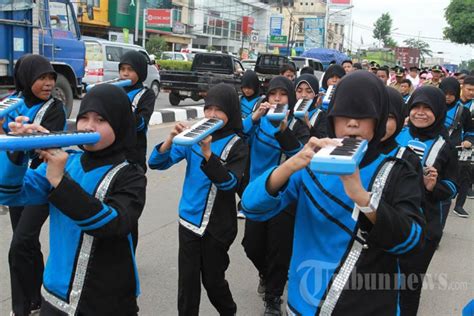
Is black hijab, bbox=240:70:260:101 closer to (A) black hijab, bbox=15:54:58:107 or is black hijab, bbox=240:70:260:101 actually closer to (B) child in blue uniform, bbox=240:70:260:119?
(B) child in blue uniform, bbox=240:70:260:119

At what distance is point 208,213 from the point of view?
9.70 feet

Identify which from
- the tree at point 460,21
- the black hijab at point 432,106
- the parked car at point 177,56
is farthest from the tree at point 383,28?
the black hijab at point 432,106

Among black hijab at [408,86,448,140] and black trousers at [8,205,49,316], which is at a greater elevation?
black hijab at [408,86,448,140]

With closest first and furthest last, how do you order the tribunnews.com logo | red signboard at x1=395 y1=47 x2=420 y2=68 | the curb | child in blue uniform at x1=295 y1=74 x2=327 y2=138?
the tribunnews.com logo
child in blue uniform at x1=295 y1=74 x2=327 y2=138
the curb
red signboard at x1=395 y1=47 x2=420 y2=68

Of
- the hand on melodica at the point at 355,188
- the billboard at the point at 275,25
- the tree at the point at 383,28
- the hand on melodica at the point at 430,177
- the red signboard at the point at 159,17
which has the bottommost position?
the hand on melodica at the point at 430,177

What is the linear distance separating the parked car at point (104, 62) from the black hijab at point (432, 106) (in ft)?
39.1

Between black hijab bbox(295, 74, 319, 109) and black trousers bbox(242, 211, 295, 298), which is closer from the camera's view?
black trousers bbox(242, 211, 295, 298)

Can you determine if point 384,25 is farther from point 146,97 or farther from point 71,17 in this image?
point 146,97

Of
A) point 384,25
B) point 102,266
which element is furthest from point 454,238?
point 384,25

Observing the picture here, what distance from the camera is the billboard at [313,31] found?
4678 centimetres

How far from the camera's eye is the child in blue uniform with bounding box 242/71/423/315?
5.66 feet

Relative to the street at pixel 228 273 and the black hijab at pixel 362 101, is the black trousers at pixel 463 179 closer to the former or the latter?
the street at pixel 228 273

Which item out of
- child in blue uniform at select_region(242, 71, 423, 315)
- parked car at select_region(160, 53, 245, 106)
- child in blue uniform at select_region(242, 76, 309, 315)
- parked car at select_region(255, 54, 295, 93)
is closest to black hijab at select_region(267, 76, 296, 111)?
child in blue uniform at select_region(242, 76, 309, 315)

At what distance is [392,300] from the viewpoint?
1.89m
